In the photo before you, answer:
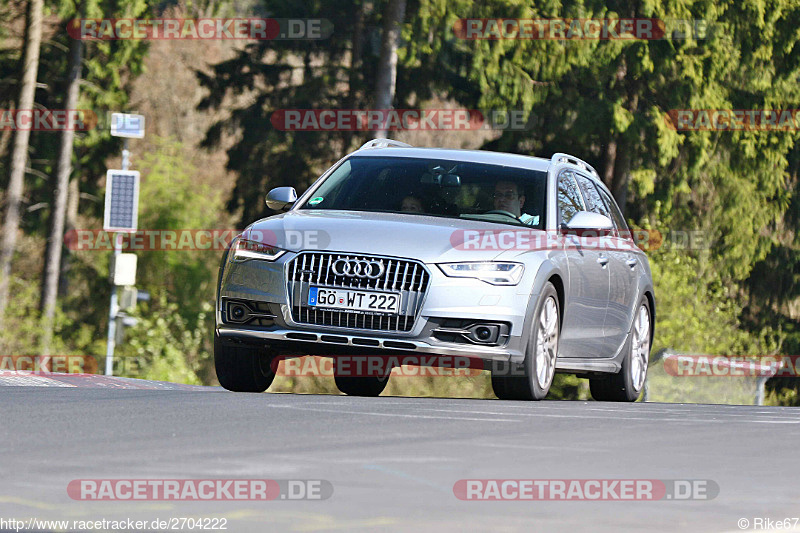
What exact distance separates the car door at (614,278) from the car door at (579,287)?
7.1 inches

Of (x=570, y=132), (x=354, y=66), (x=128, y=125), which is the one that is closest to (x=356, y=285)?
(x=128, y=125)

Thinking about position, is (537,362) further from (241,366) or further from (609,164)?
(609,164)

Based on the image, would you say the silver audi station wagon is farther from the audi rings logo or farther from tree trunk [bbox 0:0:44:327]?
tree trunk [bbox 0:0:44:327]

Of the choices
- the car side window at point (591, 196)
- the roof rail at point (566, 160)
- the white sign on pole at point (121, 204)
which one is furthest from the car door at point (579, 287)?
the white sign on pole at point (121, 204)

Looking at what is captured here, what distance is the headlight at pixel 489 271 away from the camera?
11.4 meters

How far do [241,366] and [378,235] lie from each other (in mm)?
1514

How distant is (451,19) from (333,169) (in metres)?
23.7

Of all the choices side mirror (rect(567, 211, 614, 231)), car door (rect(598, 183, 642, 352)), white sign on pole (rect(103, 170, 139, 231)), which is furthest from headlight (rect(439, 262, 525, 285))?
white sign on pole (rect(103, 170, 139, 231))

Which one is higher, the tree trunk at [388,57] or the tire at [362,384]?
the tree trunk at [388,57]

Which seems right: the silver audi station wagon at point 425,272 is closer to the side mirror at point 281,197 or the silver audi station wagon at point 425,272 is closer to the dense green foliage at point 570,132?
the side mirror at point 281,197

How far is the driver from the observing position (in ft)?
41.6

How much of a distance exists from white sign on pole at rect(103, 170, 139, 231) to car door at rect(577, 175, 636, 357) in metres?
23.9

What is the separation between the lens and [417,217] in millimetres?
12297

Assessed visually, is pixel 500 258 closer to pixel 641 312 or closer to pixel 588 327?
pixel 588 327
